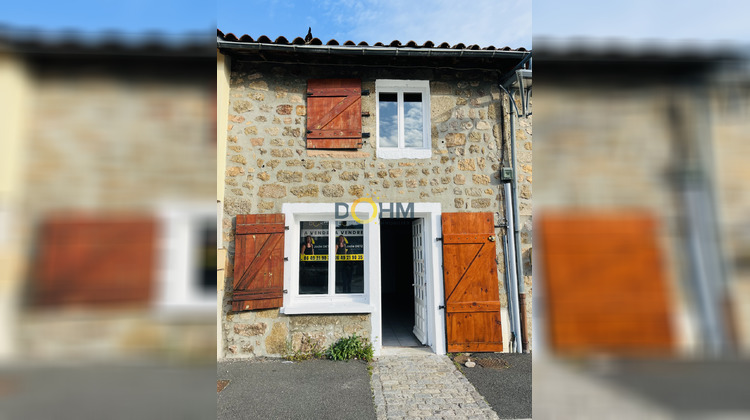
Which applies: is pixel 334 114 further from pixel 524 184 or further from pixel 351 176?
pixel 524 184

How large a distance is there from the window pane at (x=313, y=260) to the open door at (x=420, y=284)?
1.63 metres

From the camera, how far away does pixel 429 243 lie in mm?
5547

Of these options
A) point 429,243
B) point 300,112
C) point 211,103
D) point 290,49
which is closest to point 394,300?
point 429,243

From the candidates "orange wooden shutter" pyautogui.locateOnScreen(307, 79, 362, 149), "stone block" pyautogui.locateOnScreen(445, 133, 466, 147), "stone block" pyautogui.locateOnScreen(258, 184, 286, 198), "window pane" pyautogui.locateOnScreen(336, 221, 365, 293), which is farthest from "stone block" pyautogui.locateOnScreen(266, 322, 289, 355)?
"stone block" pyautogui.locateOnScreen(445, 133, 466, 147)

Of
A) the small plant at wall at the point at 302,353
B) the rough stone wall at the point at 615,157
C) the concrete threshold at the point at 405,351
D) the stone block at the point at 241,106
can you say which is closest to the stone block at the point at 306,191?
the stone block at the point at 241,106

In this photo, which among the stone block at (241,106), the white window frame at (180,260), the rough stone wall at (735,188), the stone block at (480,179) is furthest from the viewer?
the stone block at (480,179)

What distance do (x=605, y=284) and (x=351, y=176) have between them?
5090 mm

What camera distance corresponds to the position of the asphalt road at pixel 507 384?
3582 mm

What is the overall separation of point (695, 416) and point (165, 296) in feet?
2.60

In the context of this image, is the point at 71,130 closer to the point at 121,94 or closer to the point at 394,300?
the point at 121,94

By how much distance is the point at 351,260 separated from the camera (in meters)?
5.49

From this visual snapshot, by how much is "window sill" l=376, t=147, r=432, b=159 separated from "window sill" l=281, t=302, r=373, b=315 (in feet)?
7.89

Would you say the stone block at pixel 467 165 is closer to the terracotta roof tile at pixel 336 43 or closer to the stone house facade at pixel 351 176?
the stone house facade at pixel 351 176

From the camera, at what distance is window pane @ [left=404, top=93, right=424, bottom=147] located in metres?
5.75
